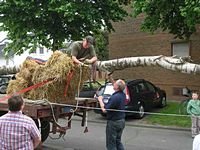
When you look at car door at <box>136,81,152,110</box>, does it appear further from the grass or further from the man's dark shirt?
the man's dark shirt

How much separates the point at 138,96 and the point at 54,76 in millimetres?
7745

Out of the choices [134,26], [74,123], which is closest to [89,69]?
A: [74,123]

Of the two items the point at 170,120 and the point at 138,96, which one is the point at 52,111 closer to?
the point at 170,120

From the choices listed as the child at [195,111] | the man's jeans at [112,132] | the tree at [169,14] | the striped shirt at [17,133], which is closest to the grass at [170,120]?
the child at [195,111]

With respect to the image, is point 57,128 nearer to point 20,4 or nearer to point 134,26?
point 20,4

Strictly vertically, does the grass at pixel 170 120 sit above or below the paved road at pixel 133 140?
above

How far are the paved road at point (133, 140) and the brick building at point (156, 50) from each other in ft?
26.2

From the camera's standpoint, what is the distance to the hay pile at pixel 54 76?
7.87m

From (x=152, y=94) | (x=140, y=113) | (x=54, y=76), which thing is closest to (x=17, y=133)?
(x=54, y=76)

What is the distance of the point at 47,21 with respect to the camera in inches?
677

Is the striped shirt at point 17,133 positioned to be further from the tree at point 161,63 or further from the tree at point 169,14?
the tree at point 169,14

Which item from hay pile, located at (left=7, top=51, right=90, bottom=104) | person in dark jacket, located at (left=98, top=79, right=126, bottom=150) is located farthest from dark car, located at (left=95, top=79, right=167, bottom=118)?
person in dark jacket, located at (left=98, top=79, right=126, bottom=150)

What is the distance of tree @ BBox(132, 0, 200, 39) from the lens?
502 inches

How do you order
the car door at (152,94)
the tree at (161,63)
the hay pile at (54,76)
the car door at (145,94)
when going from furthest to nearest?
the car door at (152,94), the car door at (145,94), the tree at (161,63), the hay pile at (54,76)
